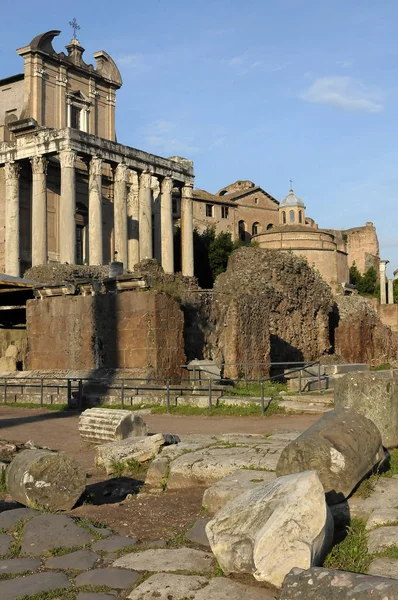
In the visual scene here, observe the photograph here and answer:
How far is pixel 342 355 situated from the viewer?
3272cm

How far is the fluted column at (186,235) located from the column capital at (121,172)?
227 inches

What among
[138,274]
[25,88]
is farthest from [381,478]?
[25,88]

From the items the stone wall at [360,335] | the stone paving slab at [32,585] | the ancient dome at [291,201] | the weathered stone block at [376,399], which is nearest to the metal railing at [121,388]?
the weathered stone block at [376,399]

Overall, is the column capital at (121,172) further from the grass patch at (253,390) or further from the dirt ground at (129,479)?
the dirt ground at (129,479)

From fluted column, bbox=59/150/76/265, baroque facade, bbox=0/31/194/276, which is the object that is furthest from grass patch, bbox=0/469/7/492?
fluted column, bbox=59/150/76/265

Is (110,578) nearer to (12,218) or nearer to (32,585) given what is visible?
(32,585)

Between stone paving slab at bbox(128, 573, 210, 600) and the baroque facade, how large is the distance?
34.7 metres

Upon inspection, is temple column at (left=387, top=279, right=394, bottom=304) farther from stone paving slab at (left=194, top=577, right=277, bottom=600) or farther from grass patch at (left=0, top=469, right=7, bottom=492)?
stone paving slab at (left=194, top=577, right=277, bottom=600)

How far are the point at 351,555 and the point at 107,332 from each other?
14.6 metres

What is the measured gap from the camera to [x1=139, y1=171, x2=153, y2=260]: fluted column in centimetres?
4462

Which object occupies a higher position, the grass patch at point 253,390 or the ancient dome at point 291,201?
the ancient dome at point 291,201

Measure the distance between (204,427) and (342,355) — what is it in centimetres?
2094

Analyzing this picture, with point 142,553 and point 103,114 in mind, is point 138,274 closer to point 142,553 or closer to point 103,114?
point 142,553

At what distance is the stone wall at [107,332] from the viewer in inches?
728
